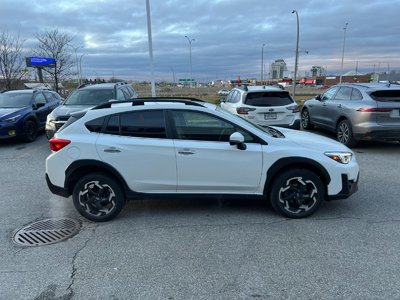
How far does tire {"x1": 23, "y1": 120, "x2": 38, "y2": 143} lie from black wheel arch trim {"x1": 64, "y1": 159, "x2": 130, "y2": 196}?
665cm

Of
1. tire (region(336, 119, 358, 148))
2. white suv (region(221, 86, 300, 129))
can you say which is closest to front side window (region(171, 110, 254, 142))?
white suv (region(221, 86, 300, 129))

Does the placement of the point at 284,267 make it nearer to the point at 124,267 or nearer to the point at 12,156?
the point at 124,267

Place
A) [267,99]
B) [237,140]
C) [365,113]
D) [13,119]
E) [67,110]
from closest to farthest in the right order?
1. [237,140]
2. [365,113]
3. [267,99]
4. [67,110]
5. [13,119]

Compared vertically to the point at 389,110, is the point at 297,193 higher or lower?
lower

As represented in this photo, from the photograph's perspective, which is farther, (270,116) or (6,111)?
(6,111)

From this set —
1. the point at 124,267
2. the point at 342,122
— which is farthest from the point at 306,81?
the point at 124,267

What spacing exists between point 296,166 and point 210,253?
1649 millimetres

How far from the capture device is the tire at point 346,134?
28.7ft

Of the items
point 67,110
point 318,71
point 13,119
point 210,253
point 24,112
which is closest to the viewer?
point 210,253

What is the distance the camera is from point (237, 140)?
14.0 feet

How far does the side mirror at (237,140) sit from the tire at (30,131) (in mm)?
8116

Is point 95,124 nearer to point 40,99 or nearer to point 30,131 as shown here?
point 30,131

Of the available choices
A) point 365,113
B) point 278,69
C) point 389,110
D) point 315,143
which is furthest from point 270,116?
point 278,69

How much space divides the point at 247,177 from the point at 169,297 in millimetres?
1949
